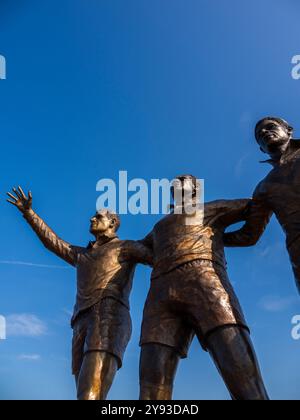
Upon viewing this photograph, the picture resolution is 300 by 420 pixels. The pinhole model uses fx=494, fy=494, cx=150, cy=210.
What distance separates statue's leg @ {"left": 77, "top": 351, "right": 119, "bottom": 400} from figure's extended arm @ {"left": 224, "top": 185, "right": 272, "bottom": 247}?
86.4 inches

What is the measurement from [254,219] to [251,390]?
7.56ft

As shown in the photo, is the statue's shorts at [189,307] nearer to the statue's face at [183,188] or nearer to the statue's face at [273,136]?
the statue's face at [183,188]

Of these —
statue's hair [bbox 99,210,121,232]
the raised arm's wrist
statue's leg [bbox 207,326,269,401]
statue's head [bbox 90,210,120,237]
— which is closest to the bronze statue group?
statue's leg [bbox 207,326,269,401]

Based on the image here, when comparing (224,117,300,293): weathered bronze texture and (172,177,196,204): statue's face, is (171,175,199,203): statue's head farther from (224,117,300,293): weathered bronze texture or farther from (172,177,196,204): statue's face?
(224,117,300,293): weathered bronze texture

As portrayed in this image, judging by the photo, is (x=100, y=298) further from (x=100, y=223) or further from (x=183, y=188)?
(x=183, y=188)

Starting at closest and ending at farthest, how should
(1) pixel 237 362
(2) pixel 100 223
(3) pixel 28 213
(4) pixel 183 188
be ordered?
(1) pixel 237 362 → (4) pixel 183 188 → (2) pixel 100 223 → (3) pixel 28 213

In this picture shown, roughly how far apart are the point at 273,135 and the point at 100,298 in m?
3.17

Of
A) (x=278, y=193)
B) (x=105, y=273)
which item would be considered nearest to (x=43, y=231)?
(x=105, y=273)

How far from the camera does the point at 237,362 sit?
16.8 feet

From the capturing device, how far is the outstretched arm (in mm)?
7848

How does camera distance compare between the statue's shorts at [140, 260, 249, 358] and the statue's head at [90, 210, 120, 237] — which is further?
the statue's head at [90, 210, 120, 237]

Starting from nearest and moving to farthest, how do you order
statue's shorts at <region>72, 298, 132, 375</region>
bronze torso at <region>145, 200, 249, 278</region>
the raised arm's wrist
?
1. bronze torso at <region>145, 200, 249, 278</region>
2. statue's shorts at <region>72, 298, 132, 375</region>
3. the raised arm's wrist
